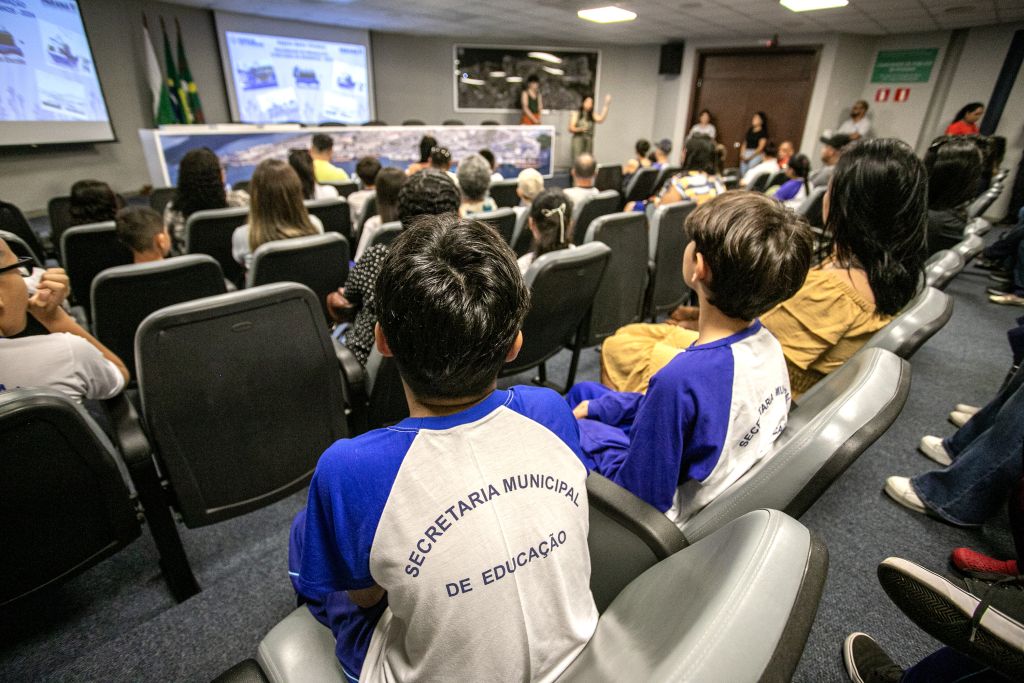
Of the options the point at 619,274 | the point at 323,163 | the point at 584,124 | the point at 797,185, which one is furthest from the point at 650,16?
the point at 619,274

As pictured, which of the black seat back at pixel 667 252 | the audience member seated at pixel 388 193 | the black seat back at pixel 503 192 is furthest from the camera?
the black seat back at pixel 503 192

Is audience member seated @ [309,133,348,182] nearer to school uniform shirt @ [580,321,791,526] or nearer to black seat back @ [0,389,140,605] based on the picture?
black seat back @ [0,389,140,605]

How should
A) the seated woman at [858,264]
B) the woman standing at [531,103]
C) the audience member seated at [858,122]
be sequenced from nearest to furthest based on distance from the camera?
the seated woman at [858,264]
the audience member seated at [858,122]
the woman standing at [531,103]

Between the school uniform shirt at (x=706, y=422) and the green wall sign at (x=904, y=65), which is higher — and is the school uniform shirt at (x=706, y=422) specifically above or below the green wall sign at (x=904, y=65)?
below

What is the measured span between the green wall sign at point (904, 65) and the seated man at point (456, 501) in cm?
989

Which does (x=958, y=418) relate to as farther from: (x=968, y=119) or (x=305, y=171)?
(x=968, y=119)

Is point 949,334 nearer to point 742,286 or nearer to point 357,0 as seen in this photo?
point 742,286

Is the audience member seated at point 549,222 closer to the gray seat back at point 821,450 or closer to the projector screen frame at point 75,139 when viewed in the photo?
the gray seat back at point 821,450

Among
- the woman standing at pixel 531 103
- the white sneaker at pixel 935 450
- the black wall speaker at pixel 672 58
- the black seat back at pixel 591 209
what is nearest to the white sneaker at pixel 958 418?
the white sneaker at pixel 935 450

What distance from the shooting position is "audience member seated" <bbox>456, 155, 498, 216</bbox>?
2.83 metres

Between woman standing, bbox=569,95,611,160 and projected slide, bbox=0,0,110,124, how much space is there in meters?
7.10

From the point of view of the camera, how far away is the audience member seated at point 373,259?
1.70 m

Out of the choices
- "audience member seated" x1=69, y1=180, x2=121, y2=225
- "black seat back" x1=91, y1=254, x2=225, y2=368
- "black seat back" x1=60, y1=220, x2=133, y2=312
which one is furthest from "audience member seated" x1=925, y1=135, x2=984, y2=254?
"audience member seated" x1=69, y1=180, x2=121, y2=225

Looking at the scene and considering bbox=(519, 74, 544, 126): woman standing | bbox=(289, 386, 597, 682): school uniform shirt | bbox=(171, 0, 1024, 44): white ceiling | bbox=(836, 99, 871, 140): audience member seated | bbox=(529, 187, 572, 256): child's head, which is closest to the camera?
bbox=(289, 386, 597, 682): school uniform shirt
